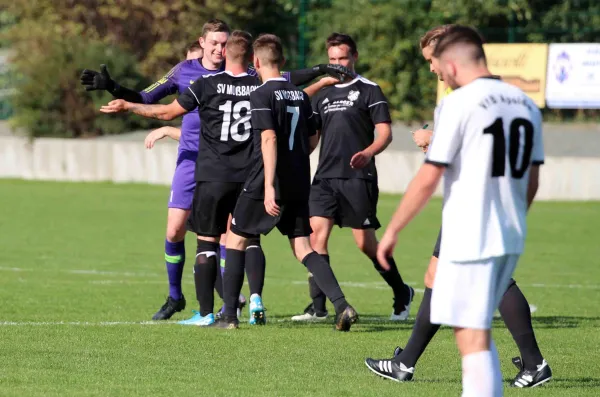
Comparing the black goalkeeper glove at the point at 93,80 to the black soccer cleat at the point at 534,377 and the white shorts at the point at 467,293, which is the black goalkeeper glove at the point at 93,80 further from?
the white shorts at the point at 467,293

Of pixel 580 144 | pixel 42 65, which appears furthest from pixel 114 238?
pixel 42 65

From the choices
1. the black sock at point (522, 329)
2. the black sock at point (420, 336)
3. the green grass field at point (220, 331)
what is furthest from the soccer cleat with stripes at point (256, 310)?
the black sock at point (522, 329)

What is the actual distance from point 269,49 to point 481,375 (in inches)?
154

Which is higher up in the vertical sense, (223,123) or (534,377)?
(223,123)

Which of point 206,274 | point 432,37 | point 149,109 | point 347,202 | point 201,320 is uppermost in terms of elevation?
point 432,37

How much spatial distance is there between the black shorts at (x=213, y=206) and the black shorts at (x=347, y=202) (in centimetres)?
111

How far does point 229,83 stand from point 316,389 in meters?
3.08

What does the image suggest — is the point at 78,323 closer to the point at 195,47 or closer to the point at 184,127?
the point at 184,127

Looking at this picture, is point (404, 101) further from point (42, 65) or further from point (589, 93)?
point (42, 65)

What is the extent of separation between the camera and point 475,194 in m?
5.17

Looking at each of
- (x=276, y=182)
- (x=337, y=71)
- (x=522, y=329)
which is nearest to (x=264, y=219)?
(x=276, y=182)

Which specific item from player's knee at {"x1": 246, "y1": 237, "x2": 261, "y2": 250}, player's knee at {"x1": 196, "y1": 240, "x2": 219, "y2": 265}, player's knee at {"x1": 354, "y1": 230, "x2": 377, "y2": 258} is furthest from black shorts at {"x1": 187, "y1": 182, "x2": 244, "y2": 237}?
player's knee at {"x1": 354, "y1": 230, "x2": 377, "y2": 258}

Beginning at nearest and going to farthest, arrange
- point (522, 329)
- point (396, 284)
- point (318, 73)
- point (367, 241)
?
point (522, 329) < point (318, 73) < point (396, 284) < point (367, 241)

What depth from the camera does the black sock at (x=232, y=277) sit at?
8.86m
